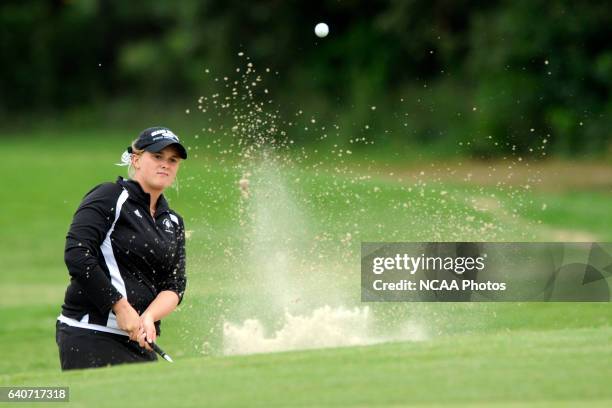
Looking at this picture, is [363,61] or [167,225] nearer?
[167,225]

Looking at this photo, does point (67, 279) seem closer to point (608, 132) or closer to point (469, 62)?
point (608, 132)

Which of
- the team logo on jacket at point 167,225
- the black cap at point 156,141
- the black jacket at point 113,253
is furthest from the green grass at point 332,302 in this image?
the black cap at point 156,141

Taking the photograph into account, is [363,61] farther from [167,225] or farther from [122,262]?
[122,262]

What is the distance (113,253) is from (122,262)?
3.6 inches

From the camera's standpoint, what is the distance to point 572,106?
97.9 feet

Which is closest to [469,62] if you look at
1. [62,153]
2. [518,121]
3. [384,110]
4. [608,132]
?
[384,110]

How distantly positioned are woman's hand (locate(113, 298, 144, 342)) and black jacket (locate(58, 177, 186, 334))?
42 millimetres

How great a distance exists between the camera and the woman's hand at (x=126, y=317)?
6.77 m

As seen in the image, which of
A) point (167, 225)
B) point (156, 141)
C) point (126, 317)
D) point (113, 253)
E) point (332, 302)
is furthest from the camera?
point (332, 302)

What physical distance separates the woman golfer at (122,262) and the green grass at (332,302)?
1.10 ft

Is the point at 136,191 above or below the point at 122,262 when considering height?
above

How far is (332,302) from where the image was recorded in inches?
411

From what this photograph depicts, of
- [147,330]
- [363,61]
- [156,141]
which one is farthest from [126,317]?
[363,61]

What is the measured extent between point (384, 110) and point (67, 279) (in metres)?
20.0
